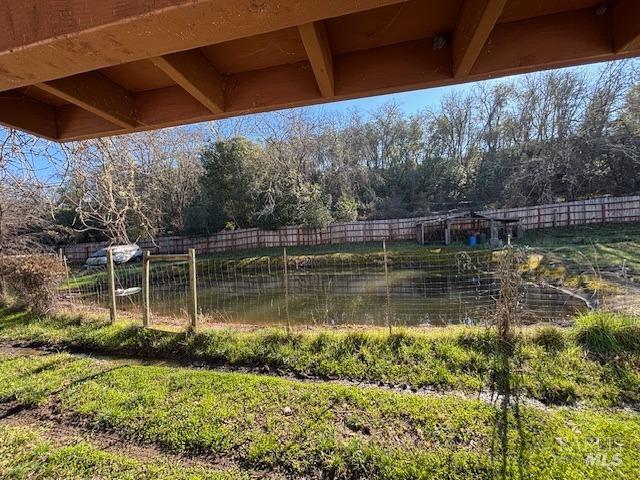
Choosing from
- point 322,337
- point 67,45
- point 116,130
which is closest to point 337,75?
point 67,45

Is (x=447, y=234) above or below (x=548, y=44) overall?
below

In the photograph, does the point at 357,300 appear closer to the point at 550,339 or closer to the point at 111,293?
the point at 550,339

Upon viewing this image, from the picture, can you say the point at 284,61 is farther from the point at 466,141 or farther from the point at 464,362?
the point at 466,141

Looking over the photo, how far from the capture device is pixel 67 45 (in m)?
0.84

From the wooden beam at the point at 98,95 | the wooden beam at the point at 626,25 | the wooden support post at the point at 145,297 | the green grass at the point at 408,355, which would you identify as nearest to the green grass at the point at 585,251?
the green grass at the point at 408,355

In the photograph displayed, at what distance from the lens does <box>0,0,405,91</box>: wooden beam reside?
2.46 ft

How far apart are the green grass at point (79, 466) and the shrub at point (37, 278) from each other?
13.3ft

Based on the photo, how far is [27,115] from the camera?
5.88 feet

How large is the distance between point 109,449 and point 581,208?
2031 centimetres

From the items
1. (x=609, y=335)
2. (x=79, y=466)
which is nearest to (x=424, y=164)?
(x=609, y=335)

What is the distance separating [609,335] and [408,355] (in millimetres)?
2081

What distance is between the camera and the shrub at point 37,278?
5457 mm

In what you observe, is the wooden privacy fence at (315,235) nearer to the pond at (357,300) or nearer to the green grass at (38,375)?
the pond at (357,300)

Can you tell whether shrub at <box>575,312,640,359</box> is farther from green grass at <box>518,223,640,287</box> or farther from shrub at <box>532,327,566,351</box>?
green grass at <box>518,223,640,287</box>
